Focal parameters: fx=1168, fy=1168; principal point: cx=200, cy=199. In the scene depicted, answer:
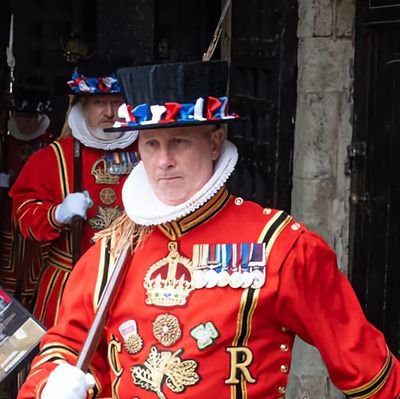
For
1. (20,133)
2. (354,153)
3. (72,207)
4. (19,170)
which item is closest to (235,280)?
(72,207)

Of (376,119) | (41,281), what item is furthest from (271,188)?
(41,281)

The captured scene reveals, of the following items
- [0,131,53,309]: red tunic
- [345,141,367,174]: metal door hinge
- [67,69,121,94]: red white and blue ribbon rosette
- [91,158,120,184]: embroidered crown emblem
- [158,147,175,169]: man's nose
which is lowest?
[0,131,53,309]: red tunic

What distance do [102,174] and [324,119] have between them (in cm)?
99

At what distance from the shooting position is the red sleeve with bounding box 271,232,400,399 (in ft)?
9.59

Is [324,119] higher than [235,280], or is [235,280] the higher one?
[324,119]

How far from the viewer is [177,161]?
9.88ft

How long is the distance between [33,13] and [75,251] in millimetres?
4077

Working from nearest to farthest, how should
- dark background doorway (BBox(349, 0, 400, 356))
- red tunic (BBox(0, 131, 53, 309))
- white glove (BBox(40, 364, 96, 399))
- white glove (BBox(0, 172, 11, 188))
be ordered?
white glove (BBox(40, 364, 96, 399)) → dark background doorway (BBox(349, 0, 400, 356)) → red tunic (BBox(0, 131, 53, 309)) → white glove (BBox(0, 172, 11, 188))

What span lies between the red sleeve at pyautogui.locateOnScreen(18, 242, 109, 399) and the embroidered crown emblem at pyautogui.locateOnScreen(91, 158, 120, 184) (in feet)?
6.23

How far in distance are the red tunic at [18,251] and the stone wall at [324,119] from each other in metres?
1.37

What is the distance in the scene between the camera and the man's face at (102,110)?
16.5ft

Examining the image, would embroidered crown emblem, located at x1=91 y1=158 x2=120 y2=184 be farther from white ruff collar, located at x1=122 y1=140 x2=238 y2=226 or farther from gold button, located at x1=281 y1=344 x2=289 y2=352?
gold button, located at x1=281 y1=344 x2=289 y2=352

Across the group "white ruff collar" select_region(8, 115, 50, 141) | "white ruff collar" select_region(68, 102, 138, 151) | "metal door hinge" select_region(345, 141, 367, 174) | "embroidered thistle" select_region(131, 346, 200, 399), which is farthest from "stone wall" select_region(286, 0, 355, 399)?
"white ruff collar" select_region(8, 115, 50, 141)

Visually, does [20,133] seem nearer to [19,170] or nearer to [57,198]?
[19,170]
